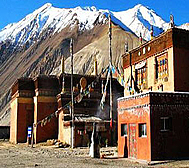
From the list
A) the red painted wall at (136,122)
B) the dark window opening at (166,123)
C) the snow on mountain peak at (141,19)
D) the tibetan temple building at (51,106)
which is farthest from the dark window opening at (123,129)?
the snow on mountain peak at (141,19)

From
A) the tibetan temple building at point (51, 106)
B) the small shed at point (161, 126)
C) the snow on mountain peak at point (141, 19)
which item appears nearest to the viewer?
the small shed at point (161, 126)

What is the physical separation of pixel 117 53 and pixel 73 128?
5872cm

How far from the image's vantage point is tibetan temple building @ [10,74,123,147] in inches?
1553

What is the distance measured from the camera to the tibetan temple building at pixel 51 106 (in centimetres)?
3944

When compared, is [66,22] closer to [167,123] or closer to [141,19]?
[141,19]

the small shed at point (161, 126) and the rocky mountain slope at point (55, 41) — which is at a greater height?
the rocky mountain slope at point (55, 41)

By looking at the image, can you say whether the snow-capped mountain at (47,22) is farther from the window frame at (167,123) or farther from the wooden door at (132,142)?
the window frame at (167,123)

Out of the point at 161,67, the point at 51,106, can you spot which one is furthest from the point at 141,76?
the point at 51,106

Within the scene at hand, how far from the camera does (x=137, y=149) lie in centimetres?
2025

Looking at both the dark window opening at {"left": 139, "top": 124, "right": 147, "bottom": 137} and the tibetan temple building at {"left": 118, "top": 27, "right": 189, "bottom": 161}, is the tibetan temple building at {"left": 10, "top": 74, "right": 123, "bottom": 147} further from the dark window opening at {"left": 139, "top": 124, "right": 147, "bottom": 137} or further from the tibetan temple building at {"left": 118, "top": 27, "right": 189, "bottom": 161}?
the dark window opening at {"left": 139, "top": 124, "right": 147, "bottom": 137}

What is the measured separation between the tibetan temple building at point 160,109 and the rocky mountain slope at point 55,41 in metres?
55.5

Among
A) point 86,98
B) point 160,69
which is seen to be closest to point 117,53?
point 86,98

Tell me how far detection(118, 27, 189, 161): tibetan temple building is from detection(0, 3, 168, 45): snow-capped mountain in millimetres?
97113

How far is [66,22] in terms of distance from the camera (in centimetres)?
13288
